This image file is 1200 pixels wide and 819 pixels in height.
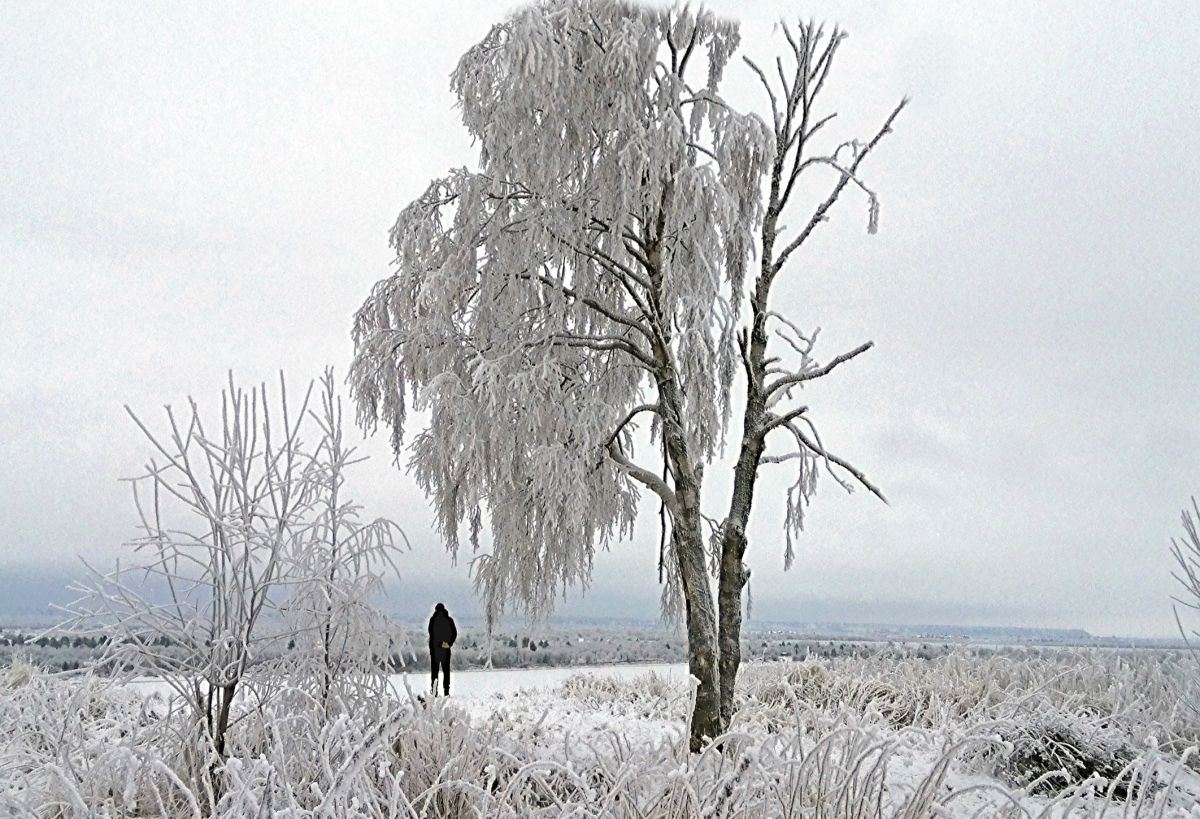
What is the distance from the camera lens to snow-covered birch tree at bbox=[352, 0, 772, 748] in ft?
18.5

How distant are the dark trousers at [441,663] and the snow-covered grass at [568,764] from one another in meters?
1.92

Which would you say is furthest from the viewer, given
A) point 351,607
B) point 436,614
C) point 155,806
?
point 436,614

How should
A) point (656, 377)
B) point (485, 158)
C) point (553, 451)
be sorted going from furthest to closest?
point (485, 158) < point (656, 377) < point (553, 451)

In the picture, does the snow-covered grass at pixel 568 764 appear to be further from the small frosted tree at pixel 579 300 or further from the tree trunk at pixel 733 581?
the small frosted tree at pixel 579 300

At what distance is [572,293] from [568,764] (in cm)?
429

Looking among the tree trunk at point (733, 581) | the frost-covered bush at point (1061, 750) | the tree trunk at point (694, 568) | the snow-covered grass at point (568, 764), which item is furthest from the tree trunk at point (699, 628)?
the frost-covered bush at point (1061, 750)

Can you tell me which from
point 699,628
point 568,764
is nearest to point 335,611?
point 568,764

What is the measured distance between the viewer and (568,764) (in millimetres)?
2375

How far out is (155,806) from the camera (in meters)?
2.72

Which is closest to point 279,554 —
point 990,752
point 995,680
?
point 990,752

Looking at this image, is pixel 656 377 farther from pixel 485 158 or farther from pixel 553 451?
pixel 485 158

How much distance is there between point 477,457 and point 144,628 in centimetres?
313

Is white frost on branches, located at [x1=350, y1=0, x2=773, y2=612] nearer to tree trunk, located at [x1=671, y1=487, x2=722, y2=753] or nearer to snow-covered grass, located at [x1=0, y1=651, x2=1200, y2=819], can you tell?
tree trunk, located at [x1=671, y1=487, x2=722, y2=753]

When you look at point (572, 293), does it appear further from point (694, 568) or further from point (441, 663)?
A: point (441, 663)
